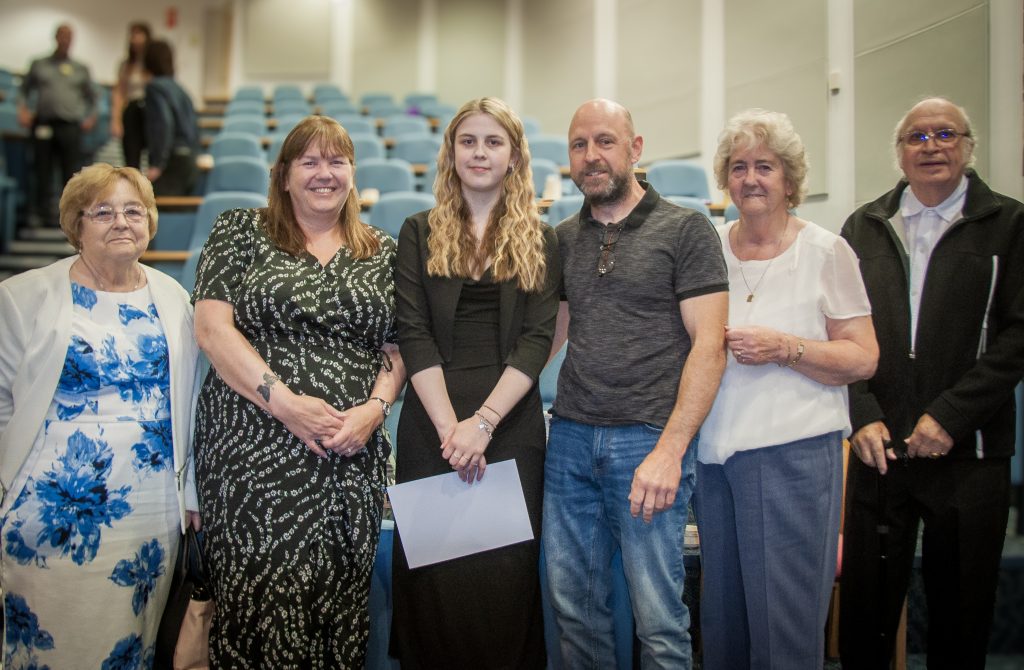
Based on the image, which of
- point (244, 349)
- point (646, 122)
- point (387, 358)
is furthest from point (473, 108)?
point (646, 122)

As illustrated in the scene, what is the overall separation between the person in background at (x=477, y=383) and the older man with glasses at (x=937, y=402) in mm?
709

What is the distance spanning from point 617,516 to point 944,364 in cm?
77

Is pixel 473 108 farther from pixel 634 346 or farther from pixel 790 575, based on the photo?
pixel 790 575

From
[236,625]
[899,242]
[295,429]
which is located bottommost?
[236,625]

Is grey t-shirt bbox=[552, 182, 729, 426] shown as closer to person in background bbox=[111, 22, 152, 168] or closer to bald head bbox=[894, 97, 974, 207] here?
bald head bbox=[894, 97, 974, 207]

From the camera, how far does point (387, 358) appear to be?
1.53 meters

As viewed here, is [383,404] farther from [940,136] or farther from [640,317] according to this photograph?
[940,136]

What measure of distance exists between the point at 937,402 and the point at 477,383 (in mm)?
928

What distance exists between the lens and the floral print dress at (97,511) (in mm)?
1412

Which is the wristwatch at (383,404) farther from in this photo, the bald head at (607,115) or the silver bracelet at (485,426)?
the bald head at (607,115)

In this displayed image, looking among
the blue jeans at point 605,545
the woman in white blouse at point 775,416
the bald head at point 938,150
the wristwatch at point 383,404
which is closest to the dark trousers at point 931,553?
the woman in white blouse at point 775,416

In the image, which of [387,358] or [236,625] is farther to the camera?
[387,358]

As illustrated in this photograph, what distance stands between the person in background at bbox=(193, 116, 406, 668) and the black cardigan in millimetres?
69

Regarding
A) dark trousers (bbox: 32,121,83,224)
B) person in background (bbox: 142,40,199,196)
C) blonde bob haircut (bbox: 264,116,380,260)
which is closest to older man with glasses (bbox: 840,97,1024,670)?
blonde bob haircut (bbox: 264,116,380,260)
